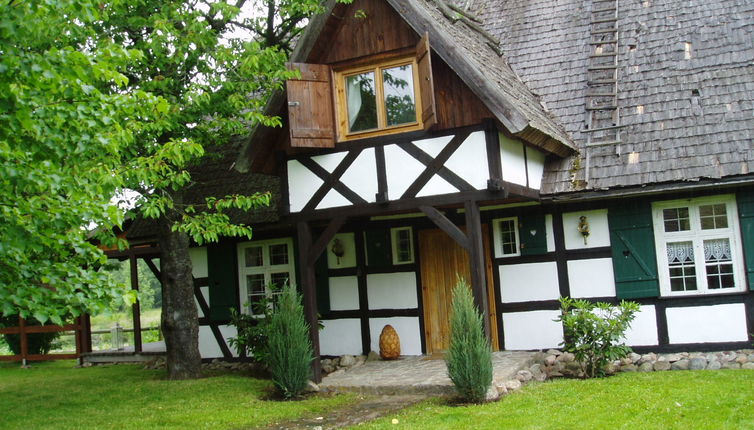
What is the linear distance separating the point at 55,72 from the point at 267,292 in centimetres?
800

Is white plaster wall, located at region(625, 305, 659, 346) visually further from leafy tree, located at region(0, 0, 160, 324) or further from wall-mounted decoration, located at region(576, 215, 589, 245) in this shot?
leafy tree, located at region(0, 0, 160, 324)

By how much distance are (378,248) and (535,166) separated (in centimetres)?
287

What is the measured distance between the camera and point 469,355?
8.44m

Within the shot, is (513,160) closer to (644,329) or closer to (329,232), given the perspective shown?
(329,232)

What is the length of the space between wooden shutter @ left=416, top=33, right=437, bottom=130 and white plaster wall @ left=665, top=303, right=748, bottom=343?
427cm

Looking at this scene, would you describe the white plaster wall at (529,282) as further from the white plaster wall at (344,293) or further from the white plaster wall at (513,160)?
the white plaster wall at (344,293)

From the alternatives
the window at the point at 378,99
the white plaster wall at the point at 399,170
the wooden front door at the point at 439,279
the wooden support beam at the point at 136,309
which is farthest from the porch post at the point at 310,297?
the wooden support beam at the point at 136,309

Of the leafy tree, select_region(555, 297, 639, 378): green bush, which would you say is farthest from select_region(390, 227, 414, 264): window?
the leafy tree

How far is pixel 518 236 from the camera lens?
1132cm

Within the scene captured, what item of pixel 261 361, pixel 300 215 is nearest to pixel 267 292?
pixel 261 361

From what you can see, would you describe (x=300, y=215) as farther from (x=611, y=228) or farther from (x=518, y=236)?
(x=611, y=228)

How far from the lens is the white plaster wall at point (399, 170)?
10.0m

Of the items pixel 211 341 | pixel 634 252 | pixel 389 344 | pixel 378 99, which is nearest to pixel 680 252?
pixel 634 252

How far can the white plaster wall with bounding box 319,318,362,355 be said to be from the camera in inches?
483
